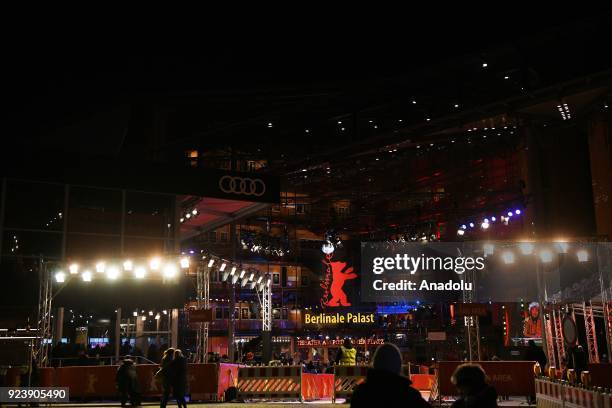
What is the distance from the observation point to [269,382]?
21.2 meters

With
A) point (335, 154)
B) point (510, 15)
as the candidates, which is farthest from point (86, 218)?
point (510, 15)

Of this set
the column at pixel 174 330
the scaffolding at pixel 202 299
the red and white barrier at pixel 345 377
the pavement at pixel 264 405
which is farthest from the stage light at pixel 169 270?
the red and white barrier at pixel 345 377

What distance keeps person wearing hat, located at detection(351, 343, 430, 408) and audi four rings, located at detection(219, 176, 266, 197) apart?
15105mm

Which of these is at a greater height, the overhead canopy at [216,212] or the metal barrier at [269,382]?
the overhead canopy at [216,212]

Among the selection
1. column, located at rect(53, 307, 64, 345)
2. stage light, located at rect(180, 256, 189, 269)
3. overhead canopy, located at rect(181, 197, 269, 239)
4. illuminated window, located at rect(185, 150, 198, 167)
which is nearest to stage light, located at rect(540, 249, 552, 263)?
overhead canopy, located at rect(181, 197, 269, 239)

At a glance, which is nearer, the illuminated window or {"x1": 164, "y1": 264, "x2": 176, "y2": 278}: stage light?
{"x1": 164, "y1": 264, "x2": 176, "y2": 278}: stage light

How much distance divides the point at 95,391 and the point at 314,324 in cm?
2478

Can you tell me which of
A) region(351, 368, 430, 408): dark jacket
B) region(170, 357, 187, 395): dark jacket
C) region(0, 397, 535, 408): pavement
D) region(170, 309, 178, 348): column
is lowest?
region(0, 397, 535, 408): pavement

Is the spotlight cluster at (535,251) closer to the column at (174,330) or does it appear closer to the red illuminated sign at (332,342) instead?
the column at (174,330)

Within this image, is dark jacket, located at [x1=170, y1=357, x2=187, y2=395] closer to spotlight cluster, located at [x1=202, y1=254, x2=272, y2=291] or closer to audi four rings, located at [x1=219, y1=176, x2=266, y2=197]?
audi four rings, located at [x1=219, y1=176, x2=266, y2=197]

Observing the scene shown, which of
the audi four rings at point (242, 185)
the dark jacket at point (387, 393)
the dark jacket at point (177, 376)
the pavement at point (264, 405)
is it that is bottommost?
the pavement at point (264, 405)

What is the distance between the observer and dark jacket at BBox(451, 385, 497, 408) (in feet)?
17.0

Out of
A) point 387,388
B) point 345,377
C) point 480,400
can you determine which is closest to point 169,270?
point 345,377

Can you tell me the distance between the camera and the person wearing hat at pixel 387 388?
405cm
